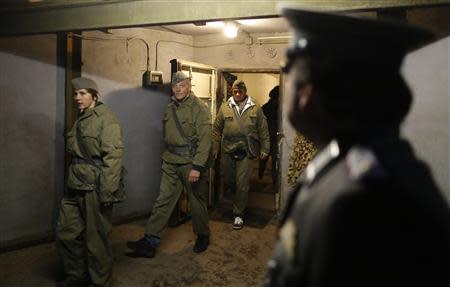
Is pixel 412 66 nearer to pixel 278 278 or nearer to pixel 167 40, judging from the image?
pixel 278 278

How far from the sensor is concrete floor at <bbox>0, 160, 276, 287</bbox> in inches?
150

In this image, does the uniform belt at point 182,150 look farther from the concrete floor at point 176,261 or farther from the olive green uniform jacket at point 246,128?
the olive green uniform jacket at point 246,128

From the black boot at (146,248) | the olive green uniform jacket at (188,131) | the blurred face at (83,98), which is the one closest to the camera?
the blurred face at (83,98)

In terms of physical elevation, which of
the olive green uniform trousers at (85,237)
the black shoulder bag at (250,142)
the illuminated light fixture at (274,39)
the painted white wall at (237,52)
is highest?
the illuminated light fixture at (274,39)

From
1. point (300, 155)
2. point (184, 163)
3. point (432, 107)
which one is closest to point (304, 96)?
point (432, 107)

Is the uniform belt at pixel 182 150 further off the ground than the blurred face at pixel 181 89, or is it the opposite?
the blurred face at pixel 181 89

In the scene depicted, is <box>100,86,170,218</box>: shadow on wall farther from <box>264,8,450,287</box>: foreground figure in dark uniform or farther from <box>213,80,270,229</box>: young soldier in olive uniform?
<box>264,8,450,287</box>: foreground figure in dark uniform

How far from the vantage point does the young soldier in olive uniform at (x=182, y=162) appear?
4402 mm

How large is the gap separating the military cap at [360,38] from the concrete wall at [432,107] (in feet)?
3.50

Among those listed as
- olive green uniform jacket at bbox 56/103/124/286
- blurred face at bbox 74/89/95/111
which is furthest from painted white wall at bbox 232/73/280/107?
olive green uniform jacket at bbox 56/103/124/286

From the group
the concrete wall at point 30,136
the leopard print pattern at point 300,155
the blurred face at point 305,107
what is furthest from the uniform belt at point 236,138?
the blurred face at point 305,107

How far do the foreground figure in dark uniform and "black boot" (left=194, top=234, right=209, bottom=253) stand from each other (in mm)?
3540

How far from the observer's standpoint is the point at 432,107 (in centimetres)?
214

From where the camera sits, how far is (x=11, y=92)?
4.20m
